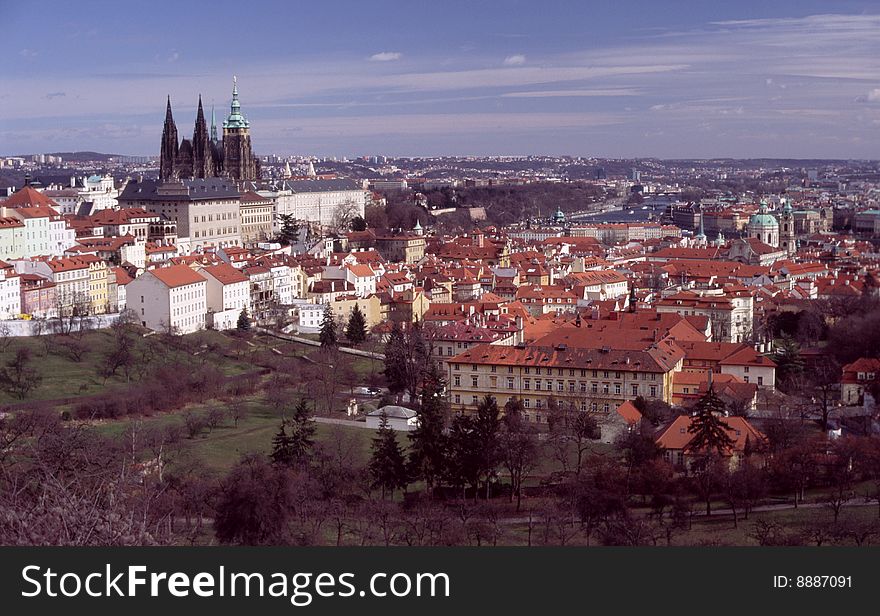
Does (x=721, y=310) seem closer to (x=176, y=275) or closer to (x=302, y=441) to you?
(x=176, y=275)

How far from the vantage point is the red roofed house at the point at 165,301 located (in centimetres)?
1794

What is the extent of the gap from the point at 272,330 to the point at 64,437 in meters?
9.45

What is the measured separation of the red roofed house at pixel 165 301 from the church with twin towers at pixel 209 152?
1419 centimetres

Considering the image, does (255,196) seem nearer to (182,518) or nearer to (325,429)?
(325,429)

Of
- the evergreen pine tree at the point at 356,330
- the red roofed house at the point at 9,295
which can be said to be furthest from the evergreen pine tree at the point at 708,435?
the red roofed house at the point at 9,295

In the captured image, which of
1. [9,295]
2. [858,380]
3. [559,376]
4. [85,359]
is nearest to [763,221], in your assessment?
[858,380]

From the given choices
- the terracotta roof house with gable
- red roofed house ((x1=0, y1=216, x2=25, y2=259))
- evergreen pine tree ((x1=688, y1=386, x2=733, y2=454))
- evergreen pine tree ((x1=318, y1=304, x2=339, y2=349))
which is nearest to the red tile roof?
evergreen pine tree ((x1=318, y1=304, x2=339, y2=349))

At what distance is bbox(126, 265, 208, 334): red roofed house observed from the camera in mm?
17938

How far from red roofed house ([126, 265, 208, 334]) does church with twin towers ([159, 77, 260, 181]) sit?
14189 millimetres

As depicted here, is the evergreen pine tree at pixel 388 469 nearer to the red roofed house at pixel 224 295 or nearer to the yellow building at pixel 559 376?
the yellow building at pixel 559 376

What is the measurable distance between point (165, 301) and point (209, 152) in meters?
16.3

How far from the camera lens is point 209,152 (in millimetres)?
33562

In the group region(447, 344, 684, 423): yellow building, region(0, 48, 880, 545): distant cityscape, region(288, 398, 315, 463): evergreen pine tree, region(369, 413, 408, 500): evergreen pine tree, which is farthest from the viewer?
region(447, 344, 684, 423): yellow building

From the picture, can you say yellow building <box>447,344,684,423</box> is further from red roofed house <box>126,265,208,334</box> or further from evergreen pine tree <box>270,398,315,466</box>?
red roofed house <box>126,265,208,334</box>
